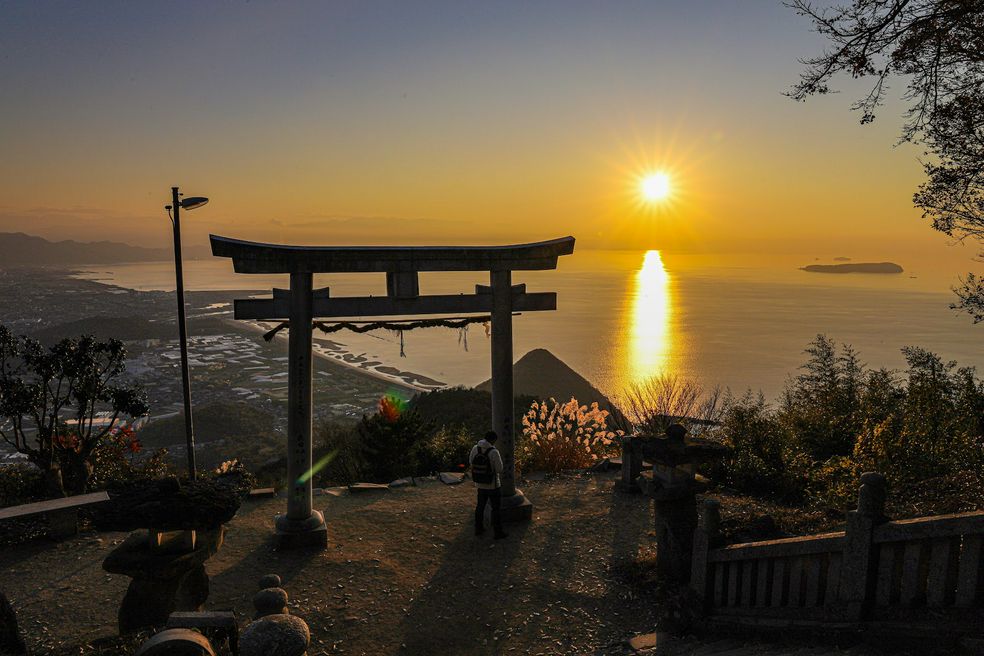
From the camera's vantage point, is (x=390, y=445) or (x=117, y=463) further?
(x=390, y=445)

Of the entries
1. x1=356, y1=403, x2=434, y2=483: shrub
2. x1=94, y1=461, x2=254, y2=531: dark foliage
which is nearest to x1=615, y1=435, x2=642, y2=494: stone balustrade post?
x1=356, y1=403, x2=434, y2=483: shrub

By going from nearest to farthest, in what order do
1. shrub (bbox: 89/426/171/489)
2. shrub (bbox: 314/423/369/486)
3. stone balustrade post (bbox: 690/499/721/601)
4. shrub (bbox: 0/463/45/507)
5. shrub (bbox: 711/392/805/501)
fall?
1. stone balustrade post (bbox: 690/499/721/601)
2. shrub (bbox: 0/463/45/507)
3. shrub (bbox: 711/392/805/501)
4. shrub (bbox: 89/426/171/489)
5. shrub (bbox: 314/423/369/486)

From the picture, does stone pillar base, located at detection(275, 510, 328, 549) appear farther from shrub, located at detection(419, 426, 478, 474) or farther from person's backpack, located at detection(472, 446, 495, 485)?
shrub, located at detection(419, 426, 478, 474)

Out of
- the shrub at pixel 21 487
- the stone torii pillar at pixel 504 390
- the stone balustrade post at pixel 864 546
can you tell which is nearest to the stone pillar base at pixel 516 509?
the stone torii pillar at pixel 504 390

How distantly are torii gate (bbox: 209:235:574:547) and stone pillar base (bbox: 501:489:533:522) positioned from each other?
0.02 meters

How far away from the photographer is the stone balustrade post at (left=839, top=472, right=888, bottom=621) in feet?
15.0

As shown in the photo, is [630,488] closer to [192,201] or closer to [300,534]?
[300,534]

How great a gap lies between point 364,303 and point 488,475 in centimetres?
340

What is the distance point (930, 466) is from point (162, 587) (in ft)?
36.5

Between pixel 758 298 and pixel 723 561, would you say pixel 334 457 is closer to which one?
pixel 723 561

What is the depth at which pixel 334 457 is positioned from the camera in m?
16.5

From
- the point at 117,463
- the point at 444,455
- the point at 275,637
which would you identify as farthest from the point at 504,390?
the point at 117,463

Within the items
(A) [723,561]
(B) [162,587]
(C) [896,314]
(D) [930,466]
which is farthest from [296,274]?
(C) [896,314]

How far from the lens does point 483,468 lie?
29.3 feet
